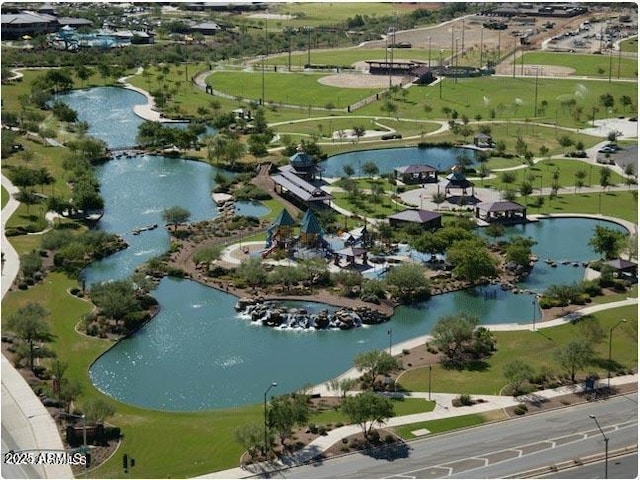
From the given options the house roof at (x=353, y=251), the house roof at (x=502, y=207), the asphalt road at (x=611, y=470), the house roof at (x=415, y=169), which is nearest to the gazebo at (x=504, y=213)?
the house roof at (x=502, y=207)

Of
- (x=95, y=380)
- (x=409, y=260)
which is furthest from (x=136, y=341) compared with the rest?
(x=409, y=260)

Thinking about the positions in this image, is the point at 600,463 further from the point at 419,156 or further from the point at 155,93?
the point at 155,93

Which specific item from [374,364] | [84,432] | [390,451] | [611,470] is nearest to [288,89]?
[374,364]

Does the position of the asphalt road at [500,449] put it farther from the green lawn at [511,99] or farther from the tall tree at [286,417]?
the green lawn at [511,99]

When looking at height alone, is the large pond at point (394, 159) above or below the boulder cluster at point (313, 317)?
above

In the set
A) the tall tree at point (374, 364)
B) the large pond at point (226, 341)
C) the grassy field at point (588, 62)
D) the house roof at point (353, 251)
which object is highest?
the grassy field at point (588, 62)
